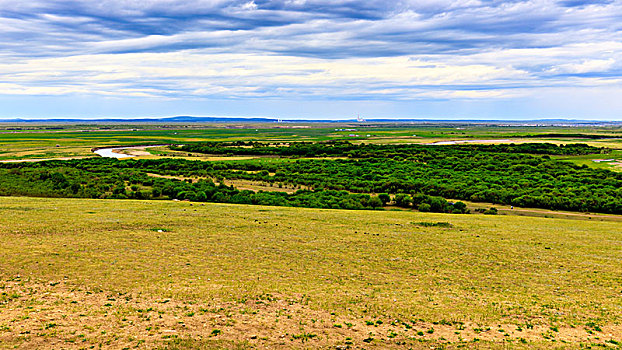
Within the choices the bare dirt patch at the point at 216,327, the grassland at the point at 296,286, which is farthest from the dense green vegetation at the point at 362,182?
the bare dirt patch at the point at 216,327

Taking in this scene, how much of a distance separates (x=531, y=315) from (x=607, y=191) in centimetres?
4040

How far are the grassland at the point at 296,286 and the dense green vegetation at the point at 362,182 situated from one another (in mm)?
17120

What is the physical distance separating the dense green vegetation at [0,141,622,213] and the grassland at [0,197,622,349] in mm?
17120

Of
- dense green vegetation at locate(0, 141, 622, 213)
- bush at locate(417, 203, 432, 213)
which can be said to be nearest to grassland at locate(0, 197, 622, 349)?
bush at locate(417, 203, 432, 213)

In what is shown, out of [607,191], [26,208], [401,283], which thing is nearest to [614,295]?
[401,283]

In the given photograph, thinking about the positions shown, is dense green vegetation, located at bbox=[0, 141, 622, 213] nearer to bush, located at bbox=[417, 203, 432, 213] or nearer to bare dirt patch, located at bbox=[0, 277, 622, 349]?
bush, located at bbox=[417, 203, 432, 213]

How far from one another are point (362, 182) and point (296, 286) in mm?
41601

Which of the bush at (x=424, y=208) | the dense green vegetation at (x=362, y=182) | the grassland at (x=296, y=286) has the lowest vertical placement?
the bush at (x=424, y=208)

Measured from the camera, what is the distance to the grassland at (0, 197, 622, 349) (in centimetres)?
1005

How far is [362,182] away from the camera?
178 ft

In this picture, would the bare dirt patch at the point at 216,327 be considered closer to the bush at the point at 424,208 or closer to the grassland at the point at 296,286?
the grassland at the point at 296,286

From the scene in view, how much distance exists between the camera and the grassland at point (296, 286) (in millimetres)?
10047

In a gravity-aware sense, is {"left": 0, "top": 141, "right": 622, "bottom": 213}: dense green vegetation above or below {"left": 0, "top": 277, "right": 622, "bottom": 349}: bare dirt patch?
below

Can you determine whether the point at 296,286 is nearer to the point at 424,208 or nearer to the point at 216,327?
the point at 216,327
